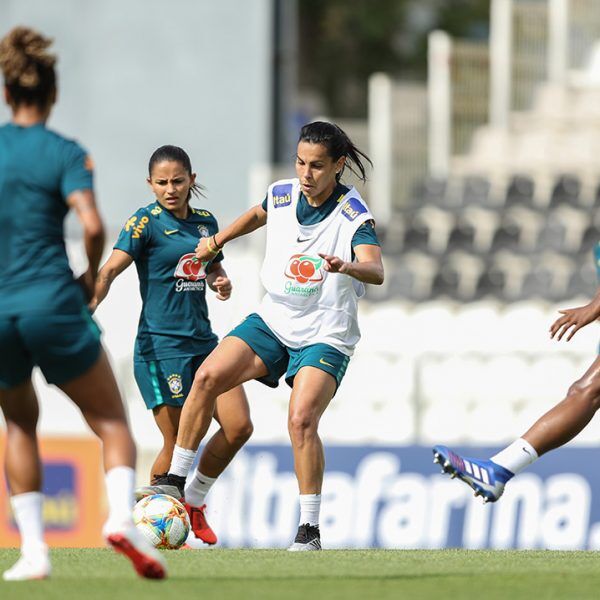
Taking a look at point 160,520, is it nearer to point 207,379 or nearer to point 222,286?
point 207,379

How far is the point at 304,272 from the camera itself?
888 centimetres

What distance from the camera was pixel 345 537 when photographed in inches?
513

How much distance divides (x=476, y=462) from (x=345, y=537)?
4931mm

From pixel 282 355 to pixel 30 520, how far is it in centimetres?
244

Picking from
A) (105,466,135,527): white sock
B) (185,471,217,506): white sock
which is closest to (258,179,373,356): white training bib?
(185,471,217,506): white sock

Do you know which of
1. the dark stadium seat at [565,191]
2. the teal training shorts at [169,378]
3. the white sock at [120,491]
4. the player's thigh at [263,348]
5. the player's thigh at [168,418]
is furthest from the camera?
the dark stadium seat at [565,191]

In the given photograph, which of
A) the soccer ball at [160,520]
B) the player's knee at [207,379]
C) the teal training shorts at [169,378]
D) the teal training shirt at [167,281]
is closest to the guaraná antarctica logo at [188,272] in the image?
the teal training shirt at [167,281]

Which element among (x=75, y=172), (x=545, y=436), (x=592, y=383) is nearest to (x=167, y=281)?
(x=545, y=436)

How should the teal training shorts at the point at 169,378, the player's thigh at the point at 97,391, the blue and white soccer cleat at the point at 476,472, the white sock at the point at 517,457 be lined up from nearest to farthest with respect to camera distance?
1. the player's thigh at the point at 97,391
2. the blue and white soccer cleat at the point at 476,472
3. the white sock at the point at 517,457
4. the teal training shorts at the point at 169,378

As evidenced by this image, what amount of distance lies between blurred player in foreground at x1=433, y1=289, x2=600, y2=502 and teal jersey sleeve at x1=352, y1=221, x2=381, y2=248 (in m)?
1.09

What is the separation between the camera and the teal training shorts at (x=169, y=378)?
9.47m

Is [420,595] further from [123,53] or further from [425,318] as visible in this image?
[123,53]

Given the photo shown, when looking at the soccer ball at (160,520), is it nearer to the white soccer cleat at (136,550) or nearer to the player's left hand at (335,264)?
the player's left hand at (335,264)

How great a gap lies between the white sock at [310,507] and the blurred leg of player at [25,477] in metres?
2.18
